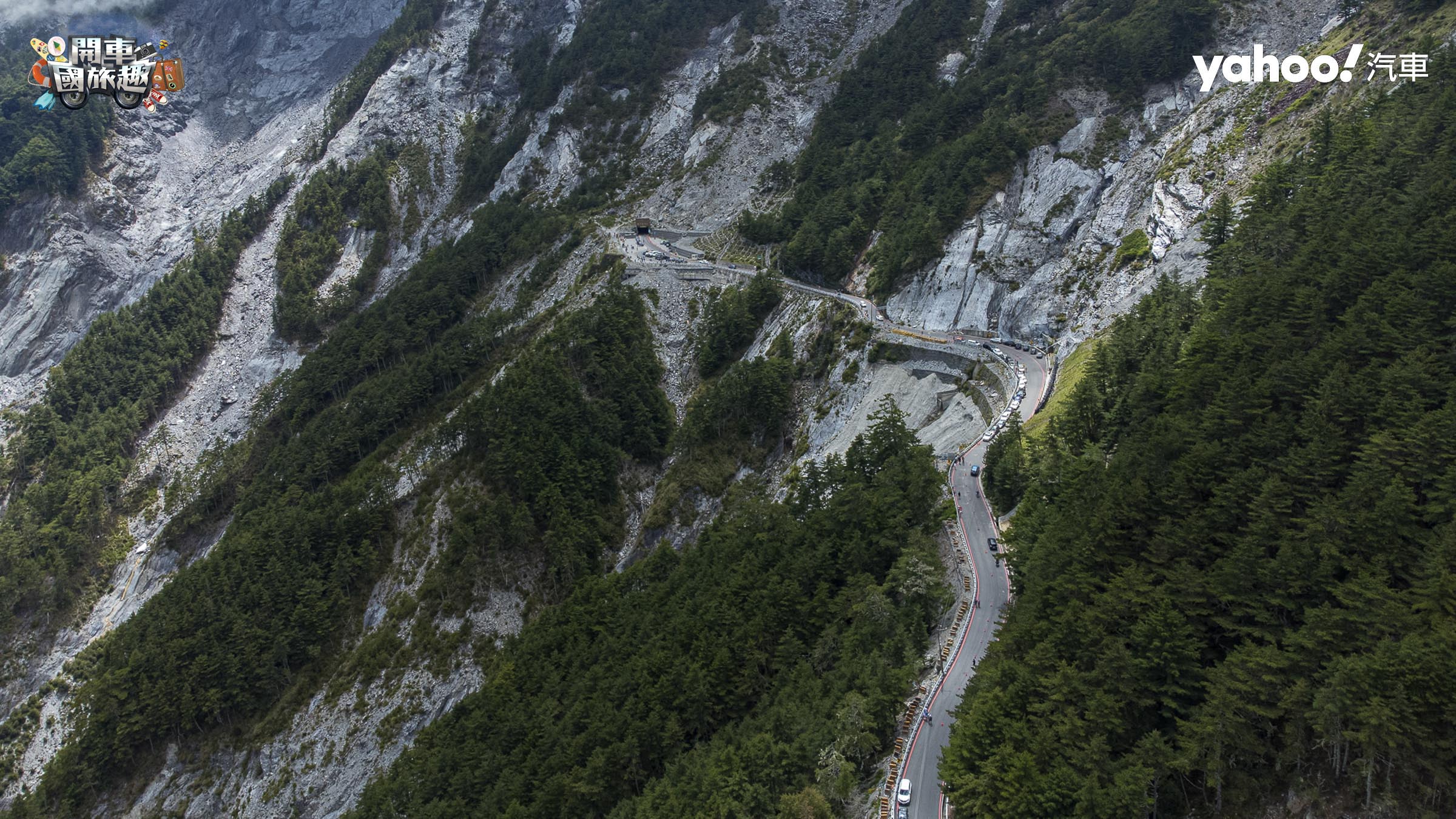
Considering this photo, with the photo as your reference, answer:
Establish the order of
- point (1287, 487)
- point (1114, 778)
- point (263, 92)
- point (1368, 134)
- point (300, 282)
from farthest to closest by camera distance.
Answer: point (263, 92) < point (300, 282) < point (1368, 134) < point (1287, 487) < point (1114, 778)

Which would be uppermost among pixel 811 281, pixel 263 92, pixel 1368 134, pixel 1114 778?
pixel 263 92

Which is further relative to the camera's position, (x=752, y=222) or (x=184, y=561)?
(x=752, y=222)

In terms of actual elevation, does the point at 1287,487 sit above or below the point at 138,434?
below

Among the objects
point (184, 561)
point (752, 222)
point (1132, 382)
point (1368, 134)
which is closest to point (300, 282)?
point (184, 561)

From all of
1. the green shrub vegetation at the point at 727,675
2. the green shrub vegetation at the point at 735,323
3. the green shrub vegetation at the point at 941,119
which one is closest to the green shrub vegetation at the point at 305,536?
the green shrub vegetation at the point at 735,323

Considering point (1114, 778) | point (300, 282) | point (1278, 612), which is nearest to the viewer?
point (1114, 778)

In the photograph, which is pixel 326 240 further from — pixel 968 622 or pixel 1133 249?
pixel 968 622

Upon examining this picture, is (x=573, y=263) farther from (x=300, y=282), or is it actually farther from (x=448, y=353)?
(x=300, y=282)
